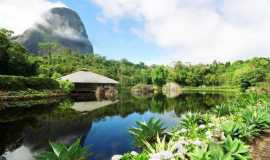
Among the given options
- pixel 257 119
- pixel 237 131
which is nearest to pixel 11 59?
pixel 257 119

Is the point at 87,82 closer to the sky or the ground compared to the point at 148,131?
closer to the sky

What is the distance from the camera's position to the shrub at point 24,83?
25128 millimetres

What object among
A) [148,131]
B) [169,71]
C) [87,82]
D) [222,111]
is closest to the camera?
[148,131]

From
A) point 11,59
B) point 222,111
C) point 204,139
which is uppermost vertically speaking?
point 11,59

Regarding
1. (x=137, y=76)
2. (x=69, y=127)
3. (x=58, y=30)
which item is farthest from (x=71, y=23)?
(x=69, y=127)

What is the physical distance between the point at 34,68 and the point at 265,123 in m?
35.3

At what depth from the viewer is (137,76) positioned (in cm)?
7650

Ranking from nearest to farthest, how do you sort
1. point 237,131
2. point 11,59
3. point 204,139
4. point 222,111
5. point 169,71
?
point 204,139 → point 237,131 → point 222,111 → point 11,59 → point 169,71

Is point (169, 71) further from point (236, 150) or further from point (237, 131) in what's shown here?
point (236, 150)

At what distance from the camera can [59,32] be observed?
140 meters

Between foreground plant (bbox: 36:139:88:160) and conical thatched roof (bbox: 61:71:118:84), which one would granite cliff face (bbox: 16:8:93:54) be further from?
foreground plant (bbox: 36:139:88:160)

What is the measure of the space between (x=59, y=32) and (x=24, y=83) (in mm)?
116530

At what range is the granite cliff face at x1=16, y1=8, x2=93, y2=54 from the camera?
123m

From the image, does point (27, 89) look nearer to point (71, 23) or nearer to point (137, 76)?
point (137, 76)
